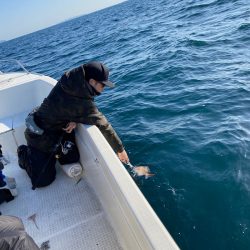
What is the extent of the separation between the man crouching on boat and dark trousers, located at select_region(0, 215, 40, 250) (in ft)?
5.76

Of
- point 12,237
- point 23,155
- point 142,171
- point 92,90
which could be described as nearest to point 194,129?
point 142,171

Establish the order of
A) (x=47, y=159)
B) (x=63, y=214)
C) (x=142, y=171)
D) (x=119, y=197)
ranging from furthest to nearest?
(x=142, y=171) → (x=47, y=159) → (x=63, y=214) → (x=119, y=197)

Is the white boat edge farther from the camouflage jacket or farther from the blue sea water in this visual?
the blue sea water

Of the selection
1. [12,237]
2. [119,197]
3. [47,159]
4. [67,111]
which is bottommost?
[47,159]

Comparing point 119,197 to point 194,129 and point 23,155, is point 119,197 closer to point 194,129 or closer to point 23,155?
point 23,155

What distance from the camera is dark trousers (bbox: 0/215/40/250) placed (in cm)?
181

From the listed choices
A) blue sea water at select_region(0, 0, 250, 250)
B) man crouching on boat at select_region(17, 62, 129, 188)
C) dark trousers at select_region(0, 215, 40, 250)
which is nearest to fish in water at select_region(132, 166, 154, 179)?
blue sea water at select_region(0, 0, 250, 250)

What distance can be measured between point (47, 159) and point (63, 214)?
2.59 feet

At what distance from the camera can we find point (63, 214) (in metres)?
3.56

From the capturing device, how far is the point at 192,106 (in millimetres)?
6387

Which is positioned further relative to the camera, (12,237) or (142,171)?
(142,171)

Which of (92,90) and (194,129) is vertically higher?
(92,90)

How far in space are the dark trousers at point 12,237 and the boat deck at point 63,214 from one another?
120 centimetres

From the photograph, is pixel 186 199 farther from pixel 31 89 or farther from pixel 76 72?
pixel 31 89
